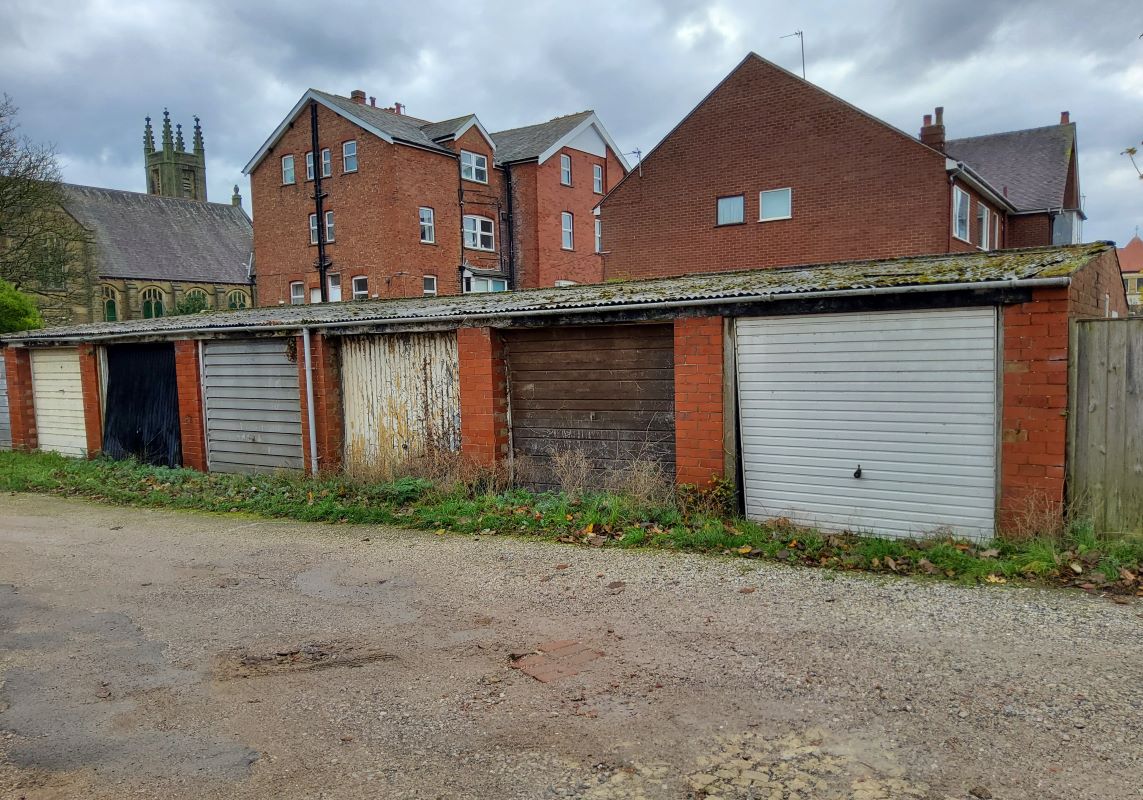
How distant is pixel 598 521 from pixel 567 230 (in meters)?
30.8

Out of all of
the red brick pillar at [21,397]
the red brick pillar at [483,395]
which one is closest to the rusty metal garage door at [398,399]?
the red brick pillar at [483,395]

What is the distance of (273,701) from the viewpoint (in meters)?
4.71

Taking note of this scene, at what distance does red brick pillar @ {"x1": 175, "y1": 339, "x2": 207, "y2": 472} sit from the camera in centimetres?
1333

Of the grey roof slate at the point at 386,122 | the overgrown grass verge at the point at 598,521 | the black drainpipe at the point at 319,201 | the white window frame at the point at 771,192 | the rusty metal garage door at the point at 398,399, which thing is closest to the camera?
the overgrown grass verge at the point at 598,521

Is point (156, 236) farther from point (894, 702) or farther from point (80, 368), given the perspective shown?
point (894, 702)

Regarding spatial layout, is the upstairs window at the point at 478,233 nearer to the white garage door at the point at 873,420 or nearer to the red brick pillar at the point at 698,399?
the red brick pillar at the point at 698,399

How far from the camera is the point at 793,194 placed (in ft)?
76.4

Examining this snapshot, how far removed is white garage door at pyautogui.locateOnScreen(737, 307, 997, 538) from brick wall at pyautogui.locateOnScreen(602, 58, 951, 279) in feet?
50.2

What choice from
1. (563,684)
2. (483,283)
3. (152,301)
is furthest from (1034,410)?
(152,301)

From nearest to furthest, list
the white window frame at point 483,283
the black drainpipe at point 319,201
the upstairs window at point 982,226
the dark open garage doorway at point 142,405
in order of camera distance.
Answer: the dark open garage doorway at point 142,405 < the upstairs window at point 982,226 < the black drainpipe at point 319,201 < the white window frame at point 483,283

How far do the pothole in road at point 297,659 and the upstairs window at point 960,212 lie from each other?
20.8 metres

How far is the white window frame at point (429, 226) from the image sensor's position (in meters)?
32.6

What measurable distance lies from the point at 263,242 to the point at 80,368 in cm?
2176

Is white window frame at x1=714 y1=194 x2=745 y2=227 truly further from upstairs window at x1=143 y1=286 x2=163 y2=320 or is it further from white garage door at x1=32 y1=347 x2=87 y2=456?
upstairs window at x1=143 y1=286 x2=163 y2=320
